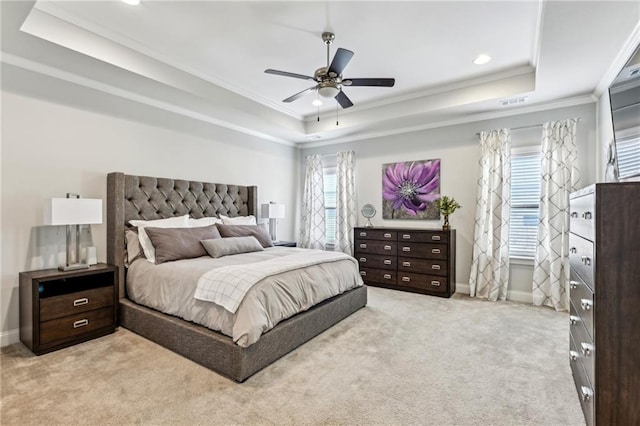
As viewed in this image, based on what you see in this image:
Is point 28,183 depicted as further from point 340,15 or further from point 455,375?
point 455,375

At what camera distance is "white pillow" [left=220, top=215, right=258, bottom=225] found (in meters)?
4.50

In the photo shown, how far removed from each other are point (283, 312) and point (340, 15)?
2578mm

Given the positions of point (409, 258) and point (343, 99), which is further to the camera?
point (409, 258)

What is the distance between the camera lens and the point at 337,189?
19.3 ft

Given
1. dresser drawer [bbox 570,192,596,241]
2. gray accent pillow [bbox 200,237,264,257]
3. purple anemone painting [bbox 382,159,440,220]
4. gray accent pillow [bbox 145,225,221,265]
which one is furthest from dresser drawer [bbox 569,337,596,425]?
gray accent pillow [bbox 145,225,221,265]

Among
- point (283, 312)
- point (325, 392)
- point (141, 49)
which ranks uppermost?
point (141, 49)

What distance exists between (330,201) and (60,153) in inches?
164

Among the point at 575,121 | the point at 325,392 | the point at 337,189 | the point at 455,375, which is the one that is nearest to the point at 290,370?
the point at 325,392

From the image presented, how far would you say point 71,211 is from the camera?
9.29 ft

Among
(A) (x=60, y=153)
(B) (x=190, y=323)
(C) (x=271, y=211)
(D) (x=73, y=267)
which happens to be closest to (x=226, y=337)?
(B) (x=190, y=323)

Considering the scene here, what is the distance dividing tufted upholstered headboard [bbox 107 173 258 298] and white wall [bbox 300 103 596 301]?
2107mm

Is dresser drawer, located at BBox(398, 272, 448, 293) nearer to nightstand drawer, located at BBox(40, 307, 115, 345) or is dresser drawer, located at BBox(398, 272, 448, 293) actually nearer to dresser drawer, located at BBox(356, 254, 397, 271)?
dresser drawer, located at BBox(356, 254, 397, 271)

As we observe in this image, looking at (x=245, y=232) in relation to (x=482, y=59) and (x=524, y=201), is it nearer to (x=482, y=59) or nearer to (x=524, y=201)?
(x=482, y=59)

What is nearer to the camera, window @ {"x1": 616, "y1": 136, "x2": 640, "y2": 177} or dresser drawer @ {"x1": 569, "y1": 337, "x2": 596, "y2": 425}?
dresser drawer @ {"x1": 569, "y1": 337, "x2": 596, "y2": 425}
